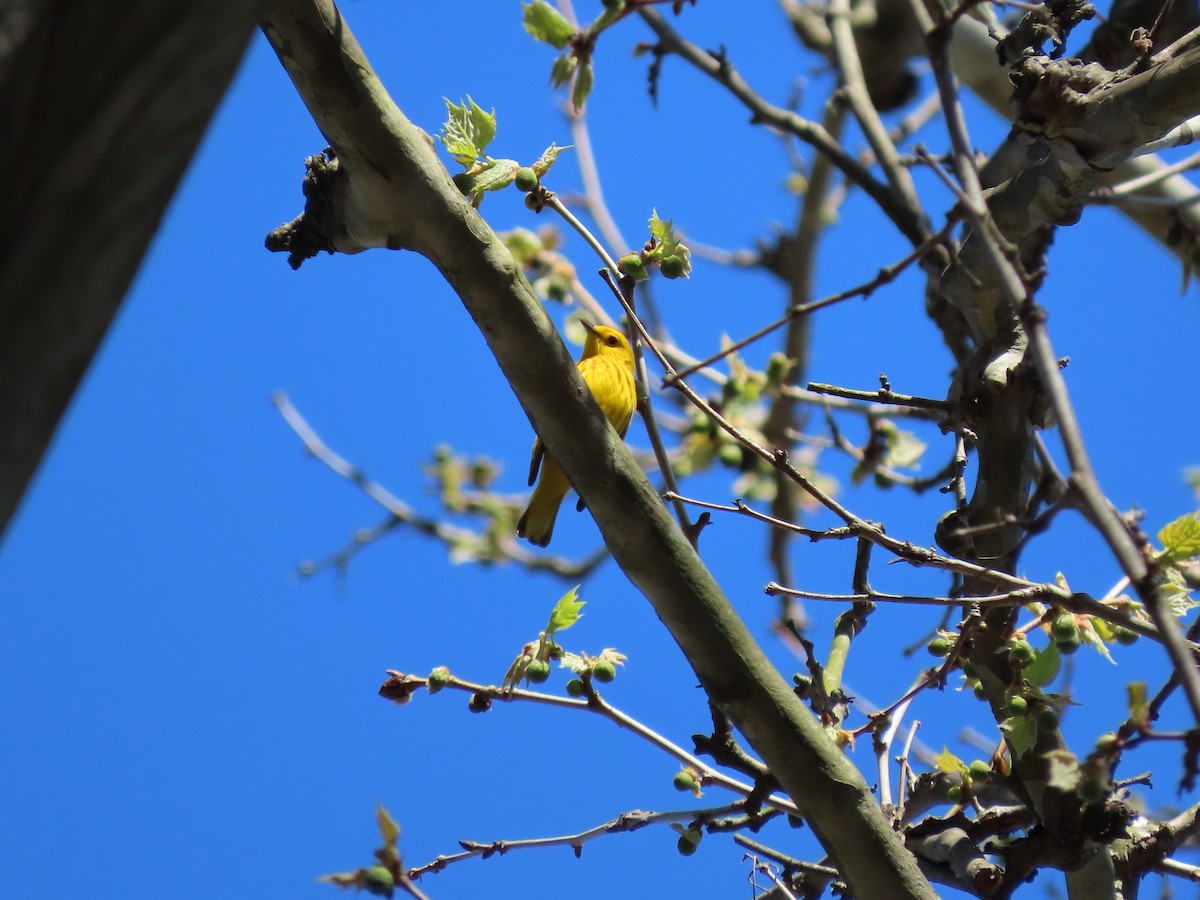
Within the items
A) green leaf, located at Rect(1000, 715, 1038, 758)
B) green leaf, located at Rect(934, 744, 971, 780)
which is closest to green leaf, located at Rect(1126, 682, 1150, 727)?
green leaf, located at Rect(1000, 715, 1038, 758)

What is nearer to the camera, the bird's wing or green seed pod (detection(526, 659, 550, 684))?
green seed pod (detection(526, 659, 550, 684))

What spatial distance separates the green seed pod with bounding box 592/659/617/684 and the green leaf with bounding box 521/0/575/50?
4.97 feet

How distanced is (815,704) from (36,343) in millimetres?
2258

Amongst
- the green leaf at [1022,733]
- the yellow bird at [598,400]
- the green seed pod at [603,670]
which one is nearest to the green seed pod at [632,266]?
the green seed pod at [603,670]

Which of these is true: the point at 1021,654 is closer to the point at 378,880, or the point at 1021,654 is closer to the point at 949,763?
the point at 949,763

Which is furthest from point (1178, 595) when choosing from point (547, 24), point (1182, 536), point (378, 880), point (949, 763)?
point (547, 24)

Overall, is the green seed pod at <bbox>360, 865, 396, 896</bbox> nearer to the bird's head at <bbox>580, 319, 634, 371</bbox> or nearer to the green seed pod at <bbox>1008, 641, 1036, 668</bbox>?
the green seed pod at <bbox>1008, 641, 1036, 668</bbox>

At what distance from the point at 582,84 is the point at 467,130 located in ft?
0.96

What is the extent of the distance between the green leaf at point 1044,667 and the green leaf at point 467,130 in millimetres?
1696

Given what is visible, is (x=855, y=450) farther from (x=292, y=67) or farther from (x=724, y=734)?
(x=292, y=67)

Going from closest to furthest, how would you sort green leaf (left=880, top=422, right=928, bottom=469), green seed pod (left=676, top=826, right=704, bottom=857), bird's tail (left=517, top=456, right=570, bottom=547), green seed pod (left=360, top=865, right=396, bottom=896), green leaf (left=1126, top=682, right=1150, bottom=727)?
1. green leaf (left=1126, top=682, right=1150, bottom=727)
2. green seed pod (left=360, top=865, right=396, bottom=896)
3. green seed pod (left=676, top=826, right=704, bottom=857)
4. green leaf (left=880, top=422, right=928, bottom=469)
5. bird's tail (left=517, top=456, right=570, bottom=547)

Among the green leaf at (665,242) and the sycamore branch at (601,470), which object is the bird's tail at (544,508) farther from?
the sycamore branch at (601,470)

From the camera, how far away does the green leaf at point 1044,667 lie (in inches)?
91.3

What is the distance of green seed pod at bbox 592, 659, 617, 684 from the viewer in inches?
106
